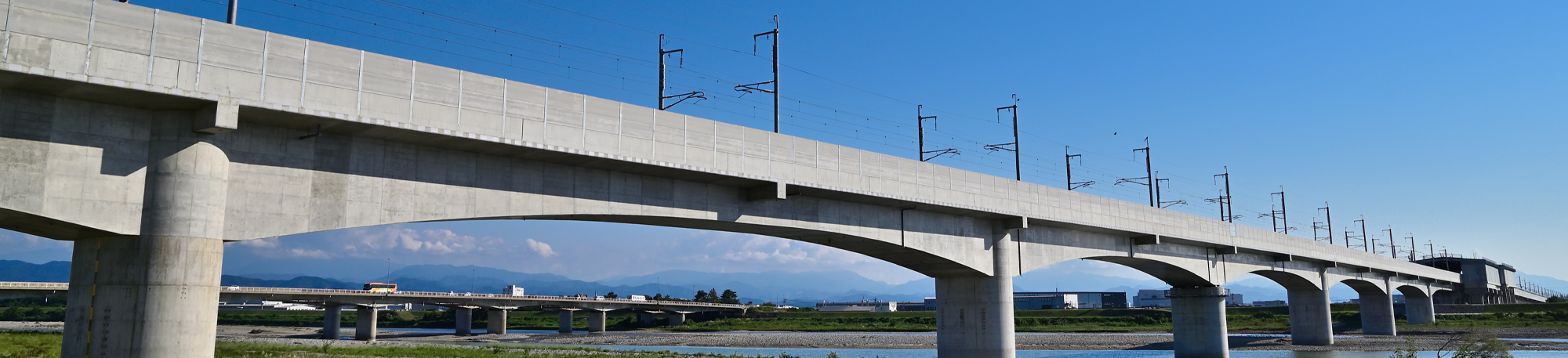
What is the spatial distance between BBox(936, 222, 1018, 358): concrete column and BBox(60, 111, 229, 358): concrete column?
2763 cm

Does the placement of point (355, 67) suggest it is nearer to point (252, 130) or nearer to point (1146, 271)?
point (252, 130)

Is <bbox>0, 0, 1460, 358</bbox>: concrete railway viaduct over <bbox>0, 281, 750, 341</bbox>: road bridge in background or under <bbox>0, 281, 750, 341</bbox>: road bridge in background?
over

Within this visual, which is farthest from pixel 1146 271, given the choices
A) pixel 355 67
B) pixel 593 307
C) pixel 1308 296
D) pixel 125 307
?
pixel 593 307

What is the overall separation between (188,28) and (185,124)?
1.85m

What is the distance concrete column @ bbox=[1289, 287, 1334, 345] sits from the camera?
68750mm

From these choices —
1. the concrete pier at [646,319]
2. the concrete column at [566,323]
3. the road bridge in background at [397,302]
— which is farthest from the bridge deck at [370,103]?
the concrete pier at [646,319]

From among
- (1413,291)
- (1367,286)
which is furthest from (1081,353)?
(1413,291)

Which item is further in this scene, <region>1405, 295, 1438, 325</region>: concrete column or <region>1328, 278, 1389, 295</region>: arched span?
<region>1405, 295, 1438, 325</region>: concrete column

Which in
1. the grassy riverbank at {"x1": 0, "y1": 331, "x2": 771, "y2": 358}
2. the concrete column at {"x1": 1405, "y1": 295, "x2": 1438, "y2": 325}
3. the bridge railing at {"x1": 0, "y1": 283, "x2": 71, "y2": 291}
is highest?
the bridge railing at {"x1": 0, "y1": 283, "x2": 71, "y2": 291}

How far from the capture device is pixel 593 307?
107875mm

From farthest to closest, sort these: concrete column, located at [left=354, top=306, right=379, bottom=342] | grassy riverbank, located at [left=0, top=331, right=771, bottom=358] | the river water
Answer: concrete column, located at [left=354, top=306, right=379, bottom=342], the river water, grassy riverbank, located at [left=0, top=331, right=771, bottom=358]

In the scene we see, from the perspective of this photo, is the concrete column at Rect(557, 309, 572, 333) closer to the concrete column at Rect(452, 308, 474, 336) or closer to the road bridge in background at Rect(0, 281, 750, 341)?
the road bridge in background at Rect(0, 281, 750, 341)

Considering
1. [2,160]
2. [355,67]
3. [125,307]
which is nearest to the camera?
[2,160]

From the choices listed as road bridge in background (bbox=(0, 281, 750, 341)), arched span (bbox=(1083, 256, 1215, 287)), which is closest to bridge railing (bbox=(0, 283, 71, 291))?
road bridge in background (bbox=(0, 281, 750, 341))
